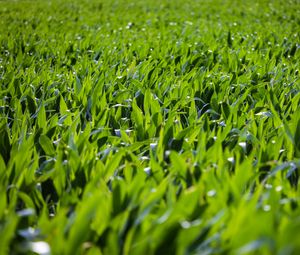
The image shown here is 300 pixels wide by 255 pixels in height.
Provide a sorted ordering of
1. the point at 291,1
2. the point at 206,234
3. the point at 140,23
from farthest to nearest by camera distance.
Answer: the point at 291,1
the point at 140,23
the point at 206,234

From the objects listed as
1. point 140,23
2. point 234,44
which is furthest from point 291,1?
point 234,44

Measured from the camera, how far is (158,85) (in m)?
2.93

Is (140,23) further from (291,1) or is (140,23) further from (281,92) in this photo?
(291,1)

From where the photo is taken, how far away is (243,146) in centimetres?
193

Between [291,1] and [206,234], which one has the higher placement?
[206,234]

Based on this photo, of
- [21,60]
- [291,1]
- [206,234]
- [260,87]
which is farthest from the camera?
[291,1]

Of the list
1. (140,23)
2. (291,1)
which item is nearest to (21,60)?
(140,23)

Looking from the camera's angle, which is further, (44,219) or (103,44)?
(103,44)

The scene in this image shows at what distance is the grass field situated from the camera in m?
1.23

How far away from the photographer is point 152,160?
176 centimetres

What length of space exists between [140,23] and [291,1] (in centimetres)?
592

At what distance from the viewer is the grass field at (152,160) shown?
123 cm

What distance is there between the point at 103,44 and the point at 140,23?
2.84 m

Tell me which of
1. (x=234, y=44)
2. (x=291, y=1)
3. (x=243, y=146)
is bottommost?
(x=291, y=1)
